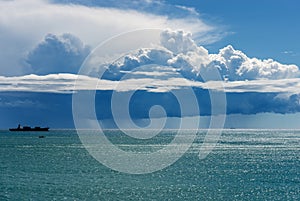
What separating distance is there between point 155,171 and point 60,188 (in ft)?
113

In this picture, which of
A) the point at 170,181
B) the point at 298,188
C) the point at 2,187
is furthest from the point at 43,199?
the point at 298,188

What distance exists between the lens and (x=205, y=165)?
13000cm

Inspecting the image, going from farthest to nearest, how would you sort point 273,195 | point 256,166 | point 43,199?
point 256,166, point 273,195, point 43,199

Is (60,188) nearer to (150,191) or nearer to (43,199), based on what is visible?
(43,199)

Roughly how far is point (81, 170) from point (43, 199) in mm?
Answer: 41283

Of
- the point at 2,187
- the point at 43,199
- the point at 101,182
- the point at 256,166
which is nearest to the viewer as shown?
the point at 43,199

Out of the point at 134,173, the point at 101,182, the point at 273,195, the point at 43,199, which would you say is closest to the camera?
the point at 43,199

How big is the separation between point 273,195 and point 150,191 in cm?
2111

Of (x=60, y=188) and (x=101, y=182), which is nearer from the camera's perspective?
(x=60, y=188)

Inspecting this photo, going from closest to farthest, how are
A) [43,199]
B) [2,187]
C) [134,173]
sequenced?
[43,199] → [2,187] → [134,173]

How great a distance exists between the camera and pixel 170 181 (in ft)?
309

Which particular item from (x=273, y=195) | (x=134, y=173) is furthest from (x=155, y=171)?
(x=273, y=195)

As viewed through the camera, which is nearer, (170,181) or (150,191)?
(150,191)

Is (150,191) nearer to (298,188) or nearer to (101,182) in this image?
(101,182)
